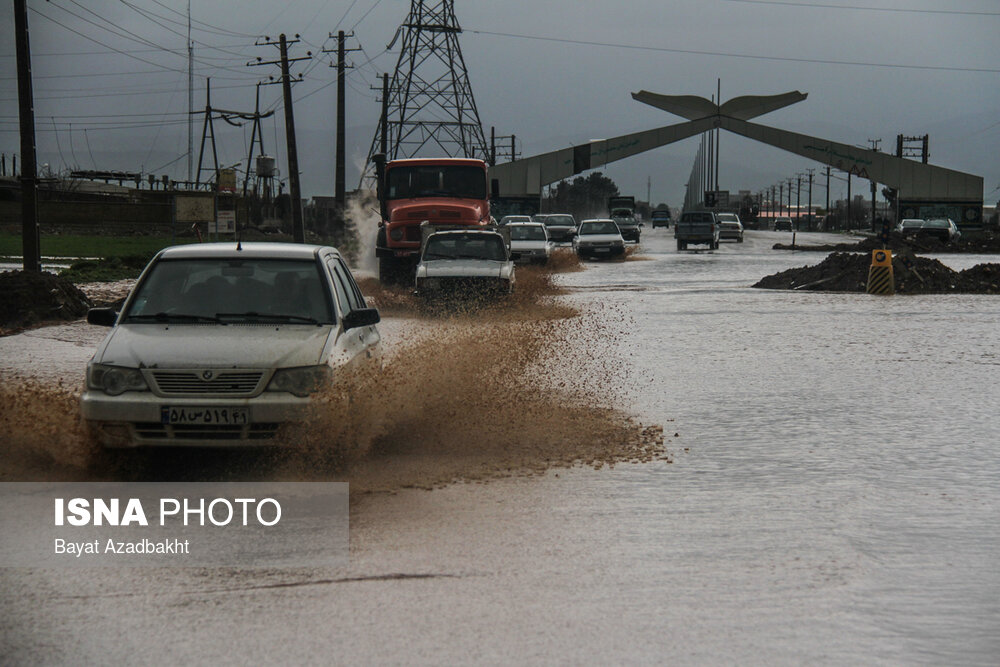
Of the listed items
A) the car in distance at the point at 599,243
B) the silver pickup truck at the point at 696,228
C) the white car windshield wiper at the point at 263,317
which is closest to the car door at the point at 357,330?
the white car windshield wiper at the point at 263,317

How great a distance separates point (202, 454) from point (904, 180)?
278 ft

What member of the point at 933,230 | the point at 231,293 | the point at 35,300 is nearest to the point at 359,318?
the point at 231,293

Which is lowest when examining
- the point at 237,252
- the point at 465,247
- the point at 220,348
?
the point at 220,348

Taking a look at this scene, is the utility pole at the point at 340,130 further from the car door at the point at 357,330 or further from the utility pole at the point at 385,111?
the car door at the point at 357,330

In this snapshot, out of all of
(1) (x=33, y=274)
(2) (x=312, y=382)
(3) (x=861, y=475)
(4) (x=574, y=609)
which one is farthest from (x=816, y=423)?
(1) (x=33, y=274)

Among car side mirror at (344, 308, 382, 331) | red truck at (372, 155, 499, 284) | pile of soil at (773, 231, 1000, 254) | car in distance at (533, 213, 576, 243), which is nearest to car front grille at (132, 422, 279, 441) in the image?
car side mirror at (344, 308, 382, 331)

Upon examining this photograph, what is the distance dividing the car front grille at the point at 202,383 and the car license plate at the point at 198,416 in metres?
0.10

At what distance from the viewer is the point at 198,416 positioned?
7438mm

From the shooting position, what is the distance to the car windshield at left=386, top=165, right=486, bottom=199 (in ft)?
94.2

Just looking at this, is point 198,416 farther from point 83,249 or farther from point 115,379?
point 83,249

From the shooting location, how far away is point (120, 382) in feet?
24.9

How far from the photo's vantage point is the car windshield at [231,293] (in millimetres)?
8430

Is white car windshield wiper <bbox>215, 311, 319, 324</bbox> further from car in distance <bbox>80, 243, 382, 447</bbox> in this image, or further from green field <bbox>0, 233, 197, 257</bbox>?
green field <bbox>0, 233, 197, 257</bbox>

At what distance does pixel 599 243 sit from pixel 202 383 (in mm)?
41779
